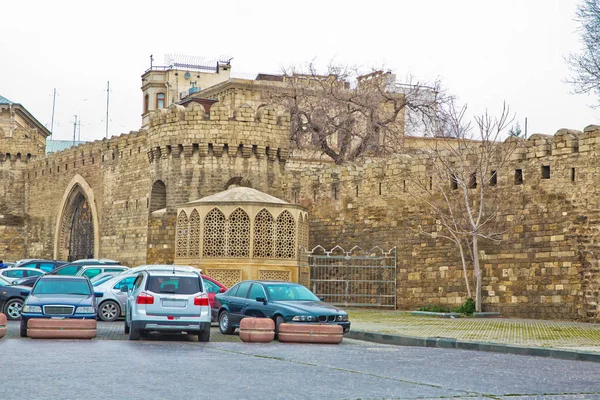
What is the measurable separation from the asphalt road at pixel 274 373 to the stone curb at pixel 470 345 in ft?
1.23

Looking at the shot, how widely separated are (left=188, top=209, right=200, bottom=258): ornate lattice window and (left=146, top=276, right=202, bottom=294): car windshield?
1055cm

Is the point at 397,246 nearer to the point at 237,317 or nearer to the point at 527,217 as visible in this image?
the point at 527,217

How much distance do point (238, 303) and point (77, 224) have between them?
32.6m

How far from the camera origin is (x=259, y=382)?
1087 cm

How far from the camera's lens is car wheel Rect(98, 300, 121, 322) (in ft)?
74.9

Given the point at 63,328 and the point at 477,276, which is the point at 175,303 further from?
the point at 477,276

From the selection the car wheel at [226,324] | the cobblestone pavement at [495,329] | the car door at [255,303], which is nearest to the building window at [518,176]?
the cobblestone pavement at [495,329]

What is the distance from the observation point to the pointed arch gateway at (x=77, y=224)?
4731 cm

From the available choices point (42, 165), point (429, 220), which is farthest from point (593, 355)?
point (42, 165)

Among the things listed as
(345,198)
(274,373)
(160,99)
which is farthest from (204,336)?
(160,99)

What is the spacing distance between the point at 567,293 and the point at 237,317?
317 inches

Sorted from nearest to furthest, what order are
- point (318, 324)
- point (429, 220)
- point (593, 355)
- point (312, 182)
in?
point (593, 355) < point (318, 324) < point (429, 220) < point (312, 182)

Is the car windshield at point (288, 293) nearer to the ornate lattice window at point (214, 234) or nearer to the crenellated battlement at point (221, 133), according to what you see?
the ornate lattice window at point (214, 234)

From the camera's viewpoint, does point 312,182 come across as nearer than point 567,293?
No
